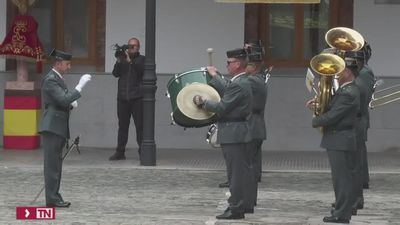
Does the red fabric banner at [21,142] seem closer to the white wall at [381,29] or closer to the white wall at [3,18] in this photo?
the white wall at [3,18]

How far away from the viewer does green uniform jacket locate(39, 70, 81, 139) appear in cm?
985

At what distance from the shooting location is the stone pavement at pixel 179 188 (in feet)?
32.1

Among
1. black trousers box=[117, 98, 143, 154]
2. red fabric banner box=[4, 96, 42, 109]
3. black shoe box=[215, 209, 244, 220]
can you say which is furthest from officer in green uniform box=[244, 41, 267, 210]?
red fabric banner box=[4, 96, 42, 109]

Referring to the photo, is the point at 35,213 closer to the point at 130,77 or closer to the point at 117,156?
the point at 117,156

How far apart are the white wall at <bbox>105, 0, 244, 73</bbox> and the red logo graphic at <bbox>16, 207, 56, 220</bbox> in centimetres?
610

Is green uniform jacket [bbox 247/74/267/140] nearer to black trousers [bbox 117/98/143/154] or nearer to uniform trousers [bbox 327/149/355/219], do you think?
uniform trousers [bbox 327/149/355/219]

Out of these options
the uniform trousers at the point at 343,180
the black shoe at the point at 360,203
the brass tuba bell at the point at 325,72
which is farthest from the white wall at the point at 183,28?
A: the uniform trousers at the point at 343,180

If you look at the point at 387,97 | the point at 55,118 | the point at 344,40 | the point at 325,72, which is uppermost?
the point at 344,40

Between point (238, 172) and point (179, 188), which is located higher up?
point (238, 172)

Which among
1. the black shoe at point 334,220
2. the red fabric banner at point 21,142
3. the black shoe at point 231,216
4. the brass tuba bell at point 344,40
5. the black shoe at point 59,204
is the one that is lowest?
the red fabric banner at point 21,142

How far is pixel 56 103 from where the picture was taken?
9.95 metres

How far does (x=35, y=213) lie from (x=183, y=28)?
6.52 metres

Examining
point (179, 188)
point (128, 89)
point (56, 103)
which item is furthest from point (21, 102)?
point (56, 103)

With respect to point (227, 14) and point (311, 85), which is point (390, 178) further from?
point (227, 14)
